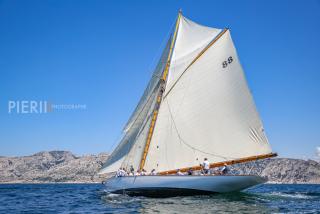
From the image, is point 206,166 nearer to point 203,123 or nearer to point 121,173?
point 203,123

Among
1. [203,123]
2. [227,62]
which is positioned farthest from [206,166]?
[227,62]

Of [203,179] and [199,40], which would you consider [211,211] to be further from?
[199,40]

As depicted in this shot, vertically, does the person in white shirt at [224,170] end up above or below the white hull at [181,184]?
above

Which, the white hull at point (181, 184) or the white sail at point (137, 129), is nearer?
the white hull at point (181, 184)

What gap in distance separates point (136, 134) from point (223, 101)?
393 inches

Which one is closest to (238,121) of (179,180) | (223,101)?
(223,101)

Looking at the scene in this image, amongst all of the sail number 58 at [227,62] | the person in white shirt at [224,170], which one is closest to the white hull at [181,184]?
the person in white shirt at [224,170]

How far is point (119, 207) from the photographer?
104 feet

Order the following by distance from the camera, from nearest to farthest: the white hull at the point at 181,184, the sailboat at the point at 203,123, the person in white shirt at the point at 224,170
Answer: the white hull at the point at 181,184 < the person in white shirt at the point at 224,170 < the sailboat at the point at 203,123

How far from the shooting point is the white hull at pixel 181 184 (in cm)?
3662

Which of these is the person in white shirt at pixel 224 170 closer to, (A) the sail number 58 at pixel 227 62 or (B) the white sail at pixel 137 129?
(B) the white sail at pixel 137 129

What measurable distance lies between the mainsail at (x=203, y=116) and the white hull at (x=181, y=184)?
283 centimetres

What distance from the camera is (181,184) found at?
120ft

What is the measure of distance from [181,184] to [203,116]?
7.41m
